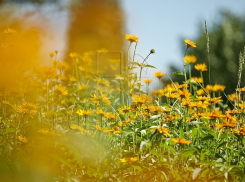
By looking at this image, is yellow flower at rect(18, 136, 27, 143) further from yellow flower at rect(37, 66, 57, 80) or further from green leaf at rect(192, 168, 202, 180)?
green leaf at rect(192, 168, 202, 180)

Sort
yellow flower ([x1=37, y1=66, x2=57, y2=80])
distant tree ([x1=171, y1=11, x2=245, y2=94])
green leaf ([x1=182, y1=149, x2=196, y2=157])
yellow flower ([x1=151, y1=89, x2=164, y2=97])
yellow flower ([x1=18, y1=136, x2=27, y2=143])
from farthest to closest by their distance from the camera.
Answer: distant tree ([x1=171, y1=11, x2=245, y2=94])
yellow flower ([x1=151, y1=89, x2=164, y2=97])
yellow flower ([x1=37, y1=66, x2=57, y2=80])
yellow flower ([x1=18, y1=136, x2=27, y2=143])
green leaf ([x1=182, y1=149, x2=196, y2=157])

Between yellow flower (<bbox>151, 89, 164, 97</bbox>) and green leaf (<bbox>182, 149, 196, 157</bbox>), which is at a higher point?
yellow flower (<bbox>151, 89, 164, 97</bbox>)

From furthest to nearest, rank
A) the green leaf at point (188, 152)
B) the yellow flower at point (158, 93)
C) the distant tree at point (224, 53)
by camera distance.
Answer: the distant tree at point (224, 53) → the yellow flower at point (158, 93) → the green leaf at point (188, 152)

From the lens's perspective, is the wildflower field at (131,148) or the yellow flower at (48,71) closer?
the wildflower field at (131,148)

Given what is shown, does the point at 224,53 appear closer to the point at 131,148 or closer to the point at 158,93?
→ the point at 158,93

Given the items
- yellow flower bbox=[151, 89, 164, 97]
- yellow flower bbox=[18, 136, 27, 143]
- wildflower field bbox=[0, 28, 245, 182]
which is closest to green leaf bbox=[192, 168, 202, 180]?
wildflower field bbox=[0, 28, 245, 182]

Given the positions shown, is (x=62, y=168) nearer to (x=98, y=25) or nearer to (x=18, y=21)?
(x=18, y=21)

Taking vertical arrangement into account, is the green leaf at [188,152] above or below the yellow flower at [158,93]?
below

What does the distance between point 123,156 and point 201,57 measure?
28.1 ft

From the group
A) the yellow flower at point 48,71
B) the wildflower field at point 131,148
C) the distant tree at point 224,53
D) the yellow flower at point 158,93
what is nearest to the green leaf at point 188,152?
the wildflower field at point 131,148

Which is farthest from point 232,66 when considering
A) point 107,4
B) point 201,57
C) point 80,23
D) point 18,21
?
point 18,21

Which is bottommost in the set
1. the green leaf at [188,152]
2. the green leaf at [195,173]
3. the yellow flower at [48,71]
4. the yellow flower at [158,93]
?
the green leaf at [195,173]

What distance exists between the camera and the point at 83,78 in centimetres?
244

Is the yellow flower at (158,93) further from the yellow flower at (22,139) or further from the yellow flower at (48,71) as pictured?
the yellow flower at (22,139)
